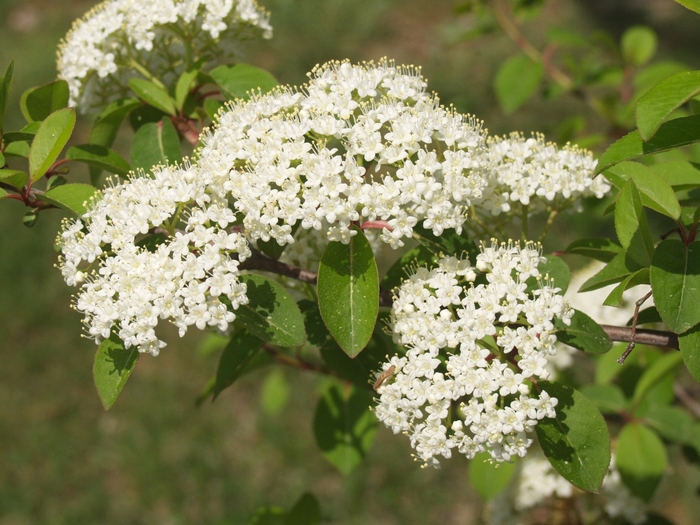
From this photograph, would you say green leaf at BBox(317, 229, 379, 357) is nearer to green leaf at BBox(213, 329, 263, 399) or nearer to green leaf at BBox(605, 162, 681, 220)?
green leaf at BBox(213, 329, 263, 399)

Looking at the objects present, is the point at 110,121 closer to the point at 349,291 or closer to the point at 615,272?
the point at 349,291

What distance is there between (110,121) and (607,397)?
203 centimetres

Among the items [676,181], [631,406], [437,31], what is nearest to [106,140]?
[676,181]

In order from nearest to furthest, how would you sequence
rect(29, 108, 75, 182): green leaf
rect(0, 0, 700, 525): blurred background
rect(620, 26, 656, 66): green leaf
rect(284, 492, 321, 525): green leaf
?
1. rect(29, 108, 75, 182): green leaf
2. rect(284, 492, 321, 525): green leaf
3. rect(620, 26, 656, 66): green leaf
4. rect(0, 0, 700, 525): blurred background

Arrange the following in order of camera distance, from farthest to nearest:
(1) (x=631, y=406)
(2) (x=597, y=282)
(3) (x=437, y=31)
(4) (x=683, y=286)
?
(3) (x=437, y=31)
(1) (x=631, y=406)
(2) (x=597, y=282)
(4) (x=683, y=286)

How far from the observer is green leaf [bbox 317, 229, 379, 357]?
162 cm

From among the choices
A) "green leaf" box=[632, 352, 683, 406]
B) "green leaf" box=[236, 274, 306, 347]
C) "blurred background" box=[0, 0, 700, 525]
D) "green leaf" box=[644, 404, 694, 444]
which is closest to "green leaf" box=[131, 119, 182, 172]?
"green leaf" box=[236, 274, 306, 347]

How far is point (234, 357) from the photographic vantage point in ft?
6.43

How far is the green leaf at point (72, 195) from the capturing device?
5.74 feet

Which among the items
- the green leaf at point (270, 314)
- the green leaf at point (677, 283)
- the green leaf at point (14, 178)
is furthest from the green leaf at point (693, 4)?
the green leaf at point (14, 178)

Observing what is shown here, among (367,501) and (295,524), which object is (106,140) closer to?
Result: (295,524)

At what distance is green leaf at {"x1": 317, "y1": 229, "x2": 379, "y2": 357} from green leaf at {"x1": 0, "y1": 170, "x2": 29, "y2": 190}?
0.79 meters

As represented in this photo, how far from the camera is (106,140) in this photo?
2.14 metres

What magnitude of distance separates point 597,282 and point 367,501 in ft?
12.2
